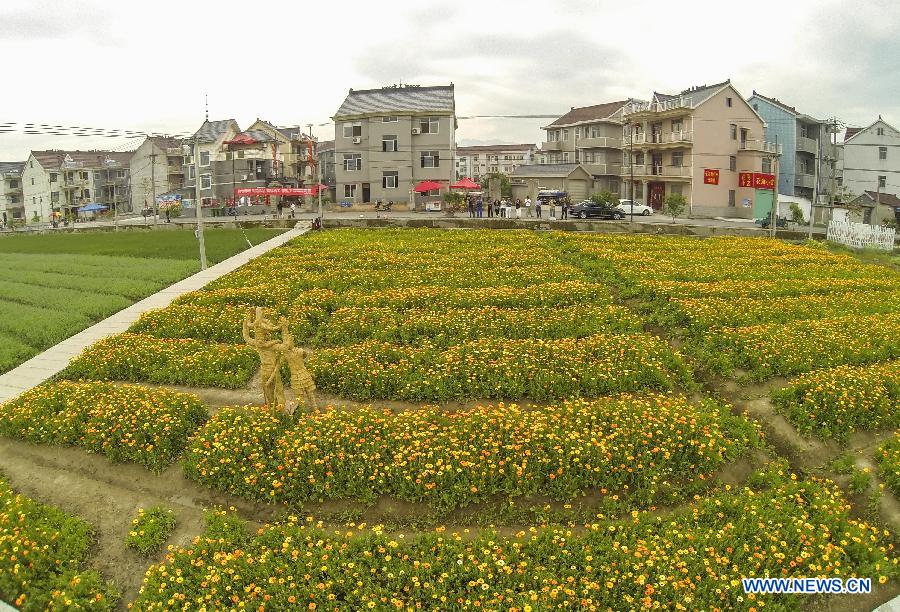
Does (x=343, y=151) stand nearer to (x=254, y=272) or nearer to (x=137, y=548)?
(x=254, y=272)

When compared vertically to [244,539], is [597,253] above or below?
above

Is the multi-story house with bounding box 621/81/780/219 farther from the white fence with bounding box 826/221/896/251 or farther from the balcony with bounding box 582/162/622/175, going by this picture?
the white fence with bounding box 826/221/896/251

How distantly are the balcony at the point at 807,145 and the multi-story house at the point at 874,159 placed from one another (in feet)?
10.4

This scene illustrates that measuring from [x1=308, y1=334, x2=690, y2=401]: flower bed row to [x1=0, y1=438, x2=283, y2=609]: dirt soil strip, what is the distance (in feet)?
14.1

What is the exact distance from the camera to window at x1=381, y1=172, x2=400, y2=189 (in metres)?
71.6

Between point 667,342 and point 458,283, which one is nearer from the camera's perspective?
point 667,342

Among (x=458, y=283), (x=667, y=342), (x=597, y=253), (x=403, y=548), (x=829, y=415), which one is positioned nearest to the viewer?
(x=403, y=548)

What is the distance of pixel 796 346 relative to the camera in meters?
16.1

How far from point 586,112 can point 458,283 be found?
67.1m

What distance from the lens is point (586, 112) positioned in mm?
85000

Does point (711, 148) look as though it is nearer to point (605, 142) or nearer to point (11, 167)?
point (605, 142)

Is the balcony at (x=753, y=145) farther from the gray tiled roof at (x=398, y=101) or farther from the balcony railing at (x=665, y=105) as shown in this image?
the gray tiled roof at (x=398, y=101)

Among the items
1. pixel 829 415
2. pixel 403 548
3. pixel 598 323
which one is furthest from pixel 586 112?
pixel 403 548

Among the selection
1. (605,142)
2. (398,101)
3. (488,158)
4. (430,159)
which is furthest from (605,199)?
(488,158)
